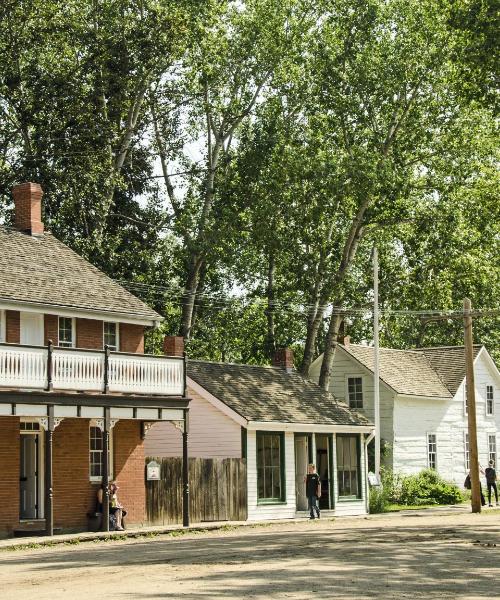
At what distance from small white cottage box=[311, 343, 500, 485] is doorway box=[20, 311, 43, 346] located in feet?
75.3

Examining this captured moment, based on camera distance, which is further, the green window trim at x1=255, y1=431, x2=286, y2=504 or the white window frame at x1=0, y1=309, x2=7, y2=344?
the green window trim at x1=255, y1=431, x2=286, y2=504

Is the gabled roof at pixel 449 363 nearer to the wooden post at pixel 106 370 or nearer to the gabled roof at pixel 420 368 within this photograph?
the gabled roof at pixel 420 368

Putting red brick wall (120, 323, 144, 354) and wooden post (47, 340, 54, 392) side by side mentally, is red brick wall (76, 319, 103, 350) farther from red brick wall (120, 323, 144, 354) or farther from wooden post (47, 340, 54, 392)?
wooden post (47, 340, 54, 392)

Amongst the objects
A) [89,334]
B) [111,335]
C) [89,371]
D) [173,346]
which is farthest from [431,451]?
[89,371]

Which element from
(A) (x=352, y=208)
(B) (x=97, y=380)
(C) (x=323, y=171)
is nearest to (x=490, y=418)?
(A) (x=352, y=208)

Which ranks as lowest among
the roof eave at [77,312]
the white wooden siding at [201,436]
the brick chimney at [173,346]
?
the white wooden siding at [201,436]

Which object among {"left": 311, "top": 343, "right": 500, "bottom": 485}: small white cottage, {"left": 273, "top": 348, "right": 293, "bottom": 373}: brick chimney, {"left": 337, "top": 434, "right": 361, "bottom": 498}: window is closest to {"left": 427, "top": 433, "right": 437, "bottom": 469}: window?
{"left": 311, "top": 343, "right": 500, "bottom": 485}: small white cottage

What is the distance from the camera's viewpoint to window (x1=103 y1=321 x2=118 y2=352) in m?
36.2

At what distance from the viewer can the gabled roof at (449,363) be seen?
191ft

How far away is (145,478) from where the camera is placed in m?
35.5

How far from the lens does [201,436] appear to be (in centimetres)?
3988

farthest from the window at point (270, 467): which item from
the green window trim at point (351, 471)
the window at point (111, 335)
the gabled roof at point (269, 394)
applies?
the window at point (111, 335)

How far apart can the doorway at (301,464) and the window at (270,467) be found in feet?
6.28

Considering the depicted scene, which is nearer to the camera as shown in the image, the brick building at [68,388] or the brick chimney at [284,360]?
the brick building at [68,388]
